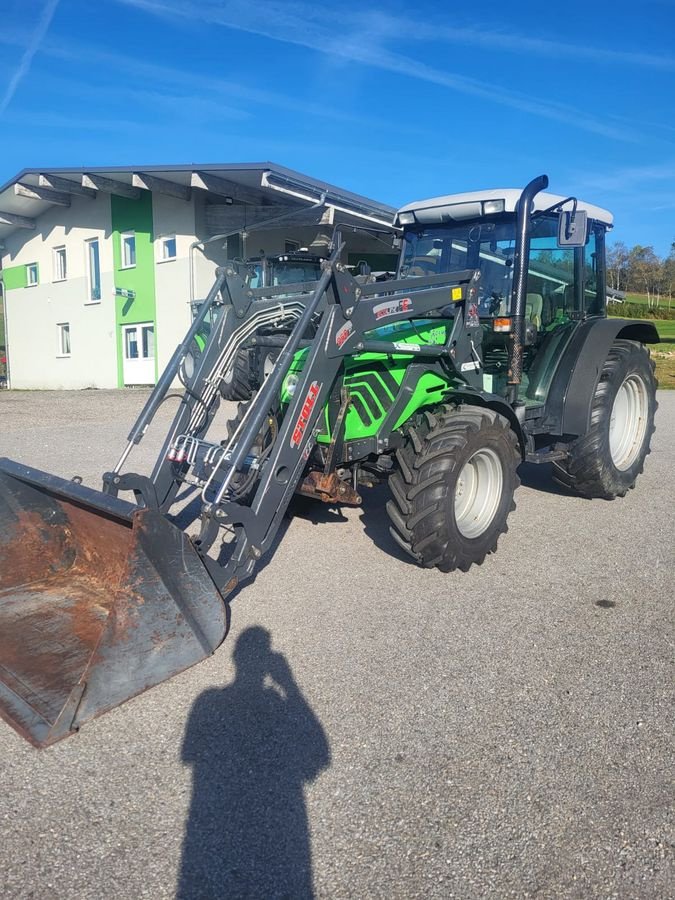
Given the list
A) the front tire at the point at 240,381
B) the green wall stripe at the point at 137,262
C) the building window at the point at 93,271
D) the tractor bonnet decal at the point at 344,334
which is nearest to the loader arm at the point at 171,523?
the tractor bonnet decal at the point at 344,334

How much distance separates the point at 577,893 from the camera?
2.24 meters

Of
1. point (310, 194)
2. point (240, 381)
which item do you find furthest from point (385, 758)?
point (310, 194)

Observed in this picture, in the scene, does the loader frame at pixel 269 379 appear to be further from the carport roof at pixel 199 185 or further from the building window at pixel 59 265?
the building window at pixel 59 265

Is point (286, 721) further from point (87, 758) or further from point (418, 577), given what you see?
point (418, 577)

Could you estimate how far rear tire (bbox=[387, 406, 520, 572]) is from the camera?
181 inches

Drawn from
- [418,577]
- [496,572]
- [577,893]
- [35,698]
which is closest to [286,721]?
[35,698]

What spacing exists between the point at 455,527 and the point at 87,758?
2.66 metres

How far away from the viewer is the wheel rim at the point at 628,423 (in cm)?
713

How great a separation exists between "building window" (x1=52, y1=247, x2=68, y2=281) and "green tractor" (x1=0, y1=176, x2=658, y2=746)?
20898 mm

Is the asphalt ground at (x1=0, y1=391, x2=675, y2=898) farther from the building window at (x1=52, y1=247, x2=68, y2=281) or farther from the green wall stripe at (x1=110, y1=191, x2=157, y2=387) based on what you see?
the building window at (x1=52, y1=247, x2=68, y2=281)

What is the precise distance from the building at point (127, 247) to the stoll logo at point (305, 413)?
11.4 metres

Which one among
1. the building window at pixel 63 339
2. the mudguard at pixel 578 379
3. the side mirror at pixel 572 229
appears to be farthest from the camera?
the building window at pixel 63 339

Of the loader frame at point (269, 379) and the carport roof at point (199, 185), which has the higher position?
the carport roof at point (199, 185)

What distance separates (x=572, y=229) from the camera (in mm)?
4859
